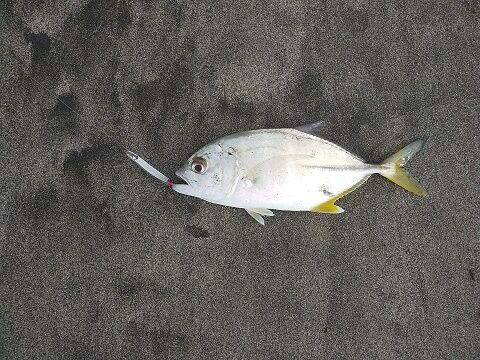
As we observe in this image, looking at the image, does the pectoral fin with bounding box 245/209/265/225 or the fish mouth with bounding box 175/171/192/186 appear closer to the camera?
the fish mouth with bounding box 175/171/192/186

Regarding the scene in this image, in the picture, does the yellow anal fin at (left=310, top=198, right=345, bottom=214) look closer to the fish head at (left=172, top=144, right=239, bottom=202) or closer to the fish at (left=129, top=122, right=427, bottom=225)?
the fish at (left=129, top=122, right=427, bottom=225)

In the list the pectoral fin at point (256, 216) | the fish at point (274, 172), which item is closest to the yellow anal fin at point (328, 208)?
the fish at point (274, 172)

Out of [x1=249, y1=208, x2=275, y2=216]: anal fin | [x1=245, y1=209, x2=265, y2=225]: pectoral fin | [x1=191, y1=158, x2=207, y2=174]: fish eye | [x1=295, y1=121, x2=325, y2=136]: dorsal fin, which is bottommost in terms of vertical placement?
[x1=245, y1=209, x2=265, y2=225]: pectoral fin

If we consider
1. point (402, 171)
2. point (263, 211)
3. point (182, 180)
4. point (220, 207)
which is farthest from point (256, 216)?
point (402, 171)

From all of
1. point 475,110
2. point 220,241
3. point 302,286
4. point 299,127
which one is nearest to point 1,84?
point 220,241

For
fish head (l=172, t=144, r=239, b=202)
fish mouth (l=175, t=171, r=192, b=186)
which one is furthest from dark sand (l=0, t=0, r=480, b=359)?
fish head (l=172, t=144, r=239, b=202)

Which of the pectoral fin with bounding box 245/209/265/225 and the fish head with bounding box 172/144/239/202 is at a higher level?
the fish head with bounding box 172/144/239/202
